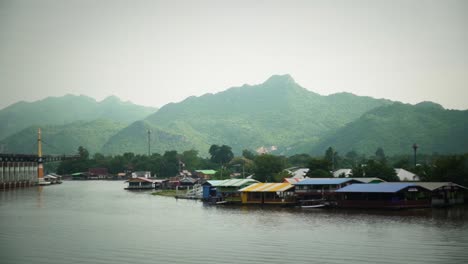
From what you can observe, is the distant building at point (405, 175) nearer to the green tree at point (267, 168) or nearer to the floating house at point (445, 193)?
the green tree at point (267, 168)

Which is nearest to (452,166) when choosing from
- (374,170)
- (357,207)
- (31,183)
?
(374,170)

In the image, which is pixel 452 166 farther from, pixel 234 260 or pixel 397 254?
pixel 234 260

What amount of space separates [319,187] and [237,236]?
2991 centimetres

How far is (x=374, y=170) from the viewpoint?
3164 inches

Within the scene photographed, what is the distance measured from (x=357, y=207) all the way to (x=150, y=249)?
3397 centimetres

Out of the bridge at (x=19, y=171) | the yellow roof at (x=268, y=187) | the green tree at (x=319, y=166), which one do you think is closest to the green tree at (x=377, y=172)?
the green tree at (x=319, y=166)

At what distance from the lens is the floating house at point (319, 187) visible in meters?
70.3

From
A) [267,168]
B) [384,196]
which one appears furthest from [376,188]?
[267,168]

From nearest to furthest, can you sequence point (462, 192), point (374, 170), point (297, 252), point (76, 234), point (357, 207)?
point (297, 252)
point (76, 234)
point (357, 207)
point (462, 192)
point (374, 170)

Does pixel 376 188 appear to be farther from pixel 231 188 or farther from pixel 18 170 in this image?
pixel 18 170

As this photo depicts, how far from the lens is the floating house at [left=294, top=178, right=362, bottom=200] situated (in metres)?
70.3

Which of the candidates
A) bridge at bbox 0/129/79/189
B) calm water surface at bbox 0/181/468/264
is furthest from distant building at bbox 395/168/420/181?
bridge at bbox 0/129/79/189

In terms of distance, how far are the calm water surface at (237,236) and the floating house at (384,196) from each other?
10.7ft

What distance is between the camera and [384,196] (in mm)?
62688
